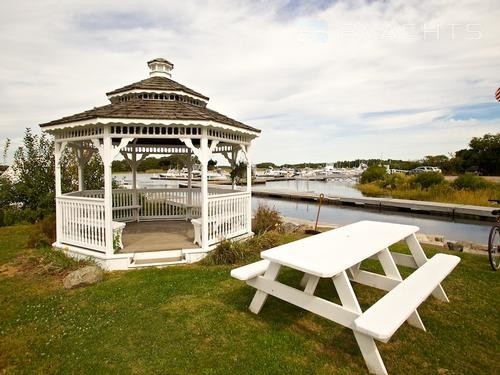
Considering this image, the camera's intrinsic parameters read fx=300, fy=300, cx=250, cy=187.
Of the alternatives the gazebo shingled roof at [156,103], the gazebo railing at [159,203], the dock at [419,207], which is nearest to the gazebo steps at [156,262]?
the gazebo shingled roof at [156,103]

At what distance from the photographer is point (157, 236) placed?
8258 millimetres

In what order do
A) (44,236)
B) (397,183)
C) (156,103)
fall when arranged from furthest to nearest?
(397,183), (44,236), (156,103)

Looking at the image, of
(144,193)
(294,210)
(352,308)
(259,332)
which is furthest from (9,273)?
(294,210)

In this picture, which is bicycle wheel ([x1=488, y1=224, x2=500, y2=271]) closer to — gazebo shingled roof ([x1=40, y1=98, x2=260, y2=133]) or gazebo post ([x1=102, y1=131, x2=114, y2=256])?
gazebo shingled roof ([x1=40, y1=98, x2=260, y2=133])

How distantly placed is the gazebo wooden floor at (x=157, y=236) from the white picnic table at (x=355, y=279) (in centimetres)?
374

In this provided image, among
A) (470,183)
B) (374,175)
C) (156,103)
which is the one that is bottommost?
(470,183)

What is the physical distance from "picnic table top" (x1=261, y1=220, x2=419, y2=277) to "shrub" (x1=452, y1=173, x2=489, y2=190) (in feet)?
71.5

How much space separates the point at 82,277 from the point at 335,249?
458 cm

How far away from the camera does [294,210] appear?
22.2 metres

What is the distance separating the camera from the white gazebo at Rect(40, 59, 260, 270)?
645 centimetres

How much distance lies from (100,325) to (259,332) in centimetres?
214

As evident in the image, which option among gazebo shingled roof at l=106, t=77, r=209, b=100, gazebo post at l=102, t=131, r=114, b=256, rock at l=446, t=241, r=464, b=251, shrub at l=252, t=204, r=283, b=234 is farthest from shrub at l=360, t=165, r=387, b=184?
gazebo post at l=102, t=131, r=114, b=256

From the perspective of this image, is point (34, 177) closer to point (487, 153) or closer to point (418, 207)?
point (418, 207)

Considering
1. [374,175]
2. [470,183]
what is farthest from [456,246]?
[374,175]
